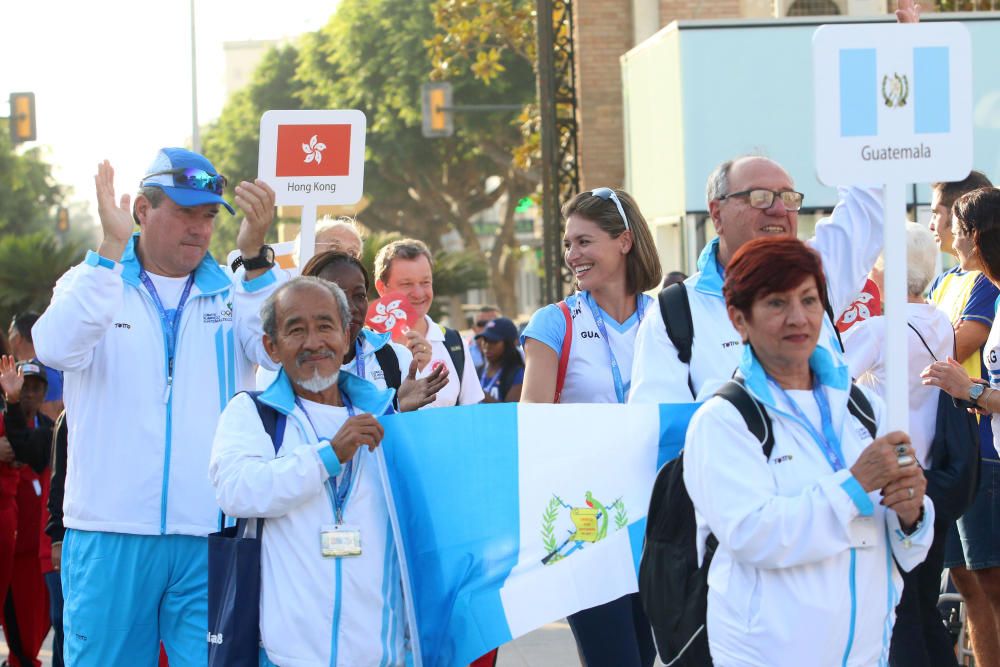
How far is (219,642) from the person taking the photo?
14.3 feet

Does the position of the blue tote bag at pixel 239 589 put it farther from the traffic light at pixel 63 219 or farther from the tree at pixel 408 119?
the traffic light at pixel 63 219

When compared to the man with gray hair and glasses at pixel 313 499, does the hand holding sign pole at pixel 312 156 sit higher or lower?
higher

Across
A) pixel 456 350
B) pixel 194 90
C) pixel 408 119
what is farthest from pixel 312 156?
pixel 408 119

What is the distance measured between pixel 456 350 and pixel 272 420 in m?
2.65

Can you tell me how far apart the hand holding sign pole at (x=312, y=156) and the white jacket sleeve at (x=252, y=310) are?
1.01m

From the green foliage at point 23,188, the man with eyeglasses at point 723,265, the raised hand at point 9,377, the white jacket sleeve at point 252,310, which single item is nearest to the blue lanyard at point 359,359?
the white jacket sleeve at point 252,310

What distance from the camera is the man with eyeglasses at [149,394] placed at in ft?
16.4

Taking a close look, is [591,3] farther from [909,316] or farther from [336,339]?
[336,339]

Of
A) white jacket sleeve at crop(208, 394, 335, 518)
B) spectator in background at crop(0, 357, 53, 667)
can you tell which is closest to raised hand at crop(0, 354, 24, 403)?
spectator in background at crop(0, 357, 53, 667)

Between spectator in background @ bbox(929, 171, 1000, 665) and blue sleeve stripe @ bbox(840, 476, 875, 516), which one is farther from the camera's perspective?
spectator in background @ bbox(929, 171, 1000, 665)

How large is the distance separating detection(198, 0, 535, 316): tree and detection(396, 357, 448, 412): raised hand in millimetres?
35815

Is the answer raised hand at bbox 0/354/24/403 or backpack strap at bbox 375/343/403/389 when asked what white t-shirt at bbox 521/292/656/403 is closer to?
backpack strap at bbox 375/343/403/389

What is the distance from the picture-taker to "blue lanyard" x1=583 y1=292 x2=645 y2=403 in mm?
5660

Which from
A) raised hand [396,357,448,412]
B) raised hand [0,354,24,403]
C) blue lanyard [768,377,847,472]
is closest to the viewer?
blue lanyard [768,377,847,472]
